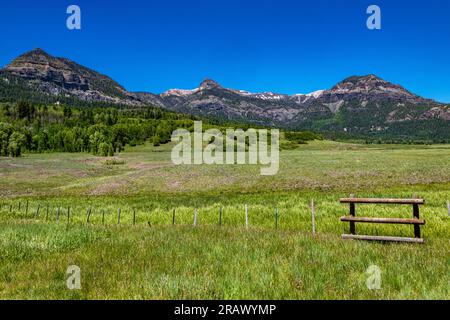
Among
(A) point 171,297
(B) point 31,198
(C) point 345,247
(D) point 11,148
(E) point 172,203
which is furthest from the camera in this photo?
(D) point 11,148

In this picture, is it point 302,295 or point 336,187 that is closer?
point 302,295

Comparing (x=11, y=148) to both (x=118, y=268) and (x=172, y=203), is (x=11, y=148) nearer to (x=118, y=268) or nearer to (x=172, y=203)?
(x=172, y=203)

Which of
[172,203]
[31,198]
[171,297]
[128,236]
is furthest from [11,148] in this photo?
[171,297]

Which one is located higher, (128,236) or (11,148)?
(11,148)

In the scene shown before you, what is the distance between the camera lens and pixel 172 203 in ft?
118

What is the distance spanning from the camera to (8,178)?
67.0 m

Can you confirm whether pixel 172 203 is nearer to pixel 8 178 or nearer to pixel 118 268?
pixel 118 268

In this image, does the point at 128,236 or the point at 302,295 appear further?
the point at 128,236

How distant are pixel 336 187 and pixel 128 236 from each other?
35656 millimetres
